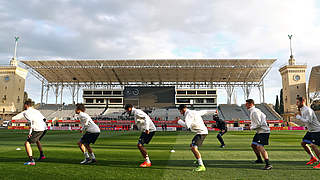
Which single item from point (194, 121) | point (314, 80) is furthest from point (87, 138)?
point (314, 80)

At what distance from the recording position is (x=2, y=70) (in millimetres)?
66312

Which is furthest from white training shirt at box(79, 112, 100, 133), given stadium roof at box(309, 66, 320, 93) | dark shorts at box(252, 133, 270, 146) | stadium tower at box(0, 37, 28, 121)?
stadium tower at box(0, 37, 28, 121)

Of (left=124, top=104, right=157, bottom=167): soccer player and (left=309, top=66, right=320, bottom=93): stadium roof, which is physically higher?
(left=309, top=66, right=320, bottom=93): stadium roof

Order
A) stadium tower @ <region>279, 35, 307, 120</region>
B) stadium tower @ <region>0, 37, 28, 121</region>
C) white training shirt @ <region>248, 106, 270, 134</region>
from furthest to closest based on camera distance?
1. stadium tower @ <region>0, 37, 28, 121</region>
2. stadium tower @ <region>279, 35, 307, 120</region>
3. white training shirt @ <region>248, 106, 270, 134</region>

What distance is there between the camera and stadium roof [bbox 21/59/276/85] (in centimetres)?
5272

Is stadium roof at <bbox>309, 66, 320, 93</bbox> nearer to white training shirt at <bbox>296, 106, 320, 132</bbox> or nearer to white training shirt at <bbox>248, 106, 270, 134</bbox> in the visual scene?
white training shirt at <bbox>296, 106, 320, 132</bbox>

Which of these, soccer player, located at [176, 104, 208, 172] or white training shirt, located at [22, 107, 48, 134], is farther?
white training shirt, located at [22, 107, 48, 134]

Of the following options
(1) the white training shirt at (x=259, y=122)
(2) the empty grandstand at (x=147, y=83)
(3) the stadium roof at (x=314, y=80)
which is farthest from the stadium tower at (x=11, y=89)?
(3) the stadium roof at (x=314, y=80)

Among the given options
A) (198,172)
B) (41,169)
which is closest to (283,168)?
(198,172)

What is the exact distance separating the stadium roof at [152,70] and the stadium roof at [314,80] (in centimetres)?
1003

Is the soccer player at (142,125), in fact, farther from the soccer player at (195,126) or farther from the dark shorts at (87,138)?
the dark shorts at (87,138)

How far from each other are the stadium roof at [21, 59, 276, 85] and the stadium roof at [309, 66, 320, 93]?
10028 mm

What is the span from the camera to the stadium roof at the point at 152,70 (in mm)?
52719

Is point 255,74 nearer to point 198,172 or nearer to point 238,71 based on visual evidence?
point 238,71
